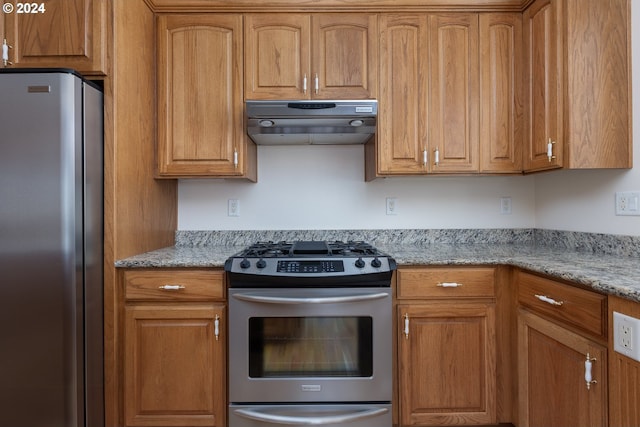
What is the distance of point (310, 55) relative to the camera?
2059mm

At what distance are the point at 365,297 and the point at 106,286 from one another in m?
1.18

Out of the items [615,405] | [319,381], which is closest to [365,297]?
[319,381]

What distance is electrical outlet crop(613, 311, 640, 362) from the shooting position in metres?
1.05

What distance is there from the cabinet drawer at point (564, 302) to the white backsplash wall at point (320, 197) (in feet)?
2.68

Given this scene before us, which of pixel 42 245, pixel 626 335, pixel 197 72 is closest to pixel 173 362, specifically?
pixel 42 245

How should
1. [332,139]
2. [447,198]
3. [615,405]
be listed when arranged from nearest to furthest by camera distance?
[615,405] → [332,139] → [447,198]

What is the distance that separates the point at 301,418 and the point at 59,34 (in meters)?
2.02

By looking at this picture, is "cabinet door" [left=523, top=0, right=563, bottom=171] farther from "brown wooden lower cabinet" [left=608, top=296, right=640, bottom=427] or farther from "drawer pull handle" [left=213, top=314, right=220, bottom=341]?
"drawer pull handle" [left=213, top=314, right=220, bottom=341]

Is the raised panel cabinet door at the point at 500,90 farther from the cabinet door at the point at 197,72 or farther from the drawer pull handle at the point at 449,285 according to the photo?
the cabinet door at the point at 197,72

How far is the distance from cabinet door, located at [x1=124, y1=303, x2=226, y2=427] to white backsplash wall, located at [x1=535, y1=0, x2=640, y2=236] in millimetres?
1939

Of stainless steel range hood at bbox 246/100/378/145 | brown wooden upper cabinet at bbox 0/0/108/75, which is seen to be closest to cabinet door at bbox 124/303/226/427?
Result: stainless steel range hood at bbox 246/100/378/145

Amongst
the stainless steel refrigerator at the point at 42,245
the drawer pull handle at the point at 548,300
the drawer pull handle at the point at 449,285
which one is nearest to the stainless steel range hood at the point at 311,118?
the stainless steel refrigerator at the point at 42,245

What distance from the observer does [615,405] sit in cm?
116

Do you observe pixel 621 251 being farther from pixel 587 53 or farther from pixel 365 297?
pixel 365 297
